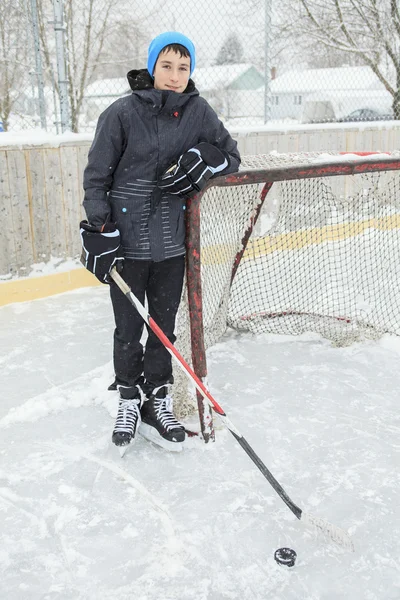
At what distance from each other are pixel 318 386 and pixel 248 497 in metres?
0.91

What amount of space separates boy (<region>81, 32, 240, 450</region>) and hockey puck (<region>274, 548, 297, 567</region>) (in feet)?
2.04

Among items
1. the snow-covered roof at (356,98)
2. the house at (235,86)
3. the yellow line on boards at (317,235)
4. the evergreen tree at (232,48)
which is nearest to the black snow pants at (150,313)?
the yellow line on boards at (317,235)

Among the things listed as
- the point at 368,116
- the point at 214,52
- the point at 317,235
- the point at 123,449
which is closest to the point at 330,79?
the point at 368,116

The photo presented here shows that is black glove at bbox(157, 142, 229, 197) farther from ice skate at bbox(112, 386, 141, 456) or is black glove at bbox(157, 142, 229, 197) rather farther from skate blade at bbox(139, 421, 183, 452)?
skate blade at bbox(139, 421, 183, 452)

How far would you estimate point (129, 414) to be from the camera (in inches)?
87.8

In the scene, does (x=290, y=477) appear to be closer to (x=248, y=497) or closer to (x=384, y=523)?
(x=248, y=497)

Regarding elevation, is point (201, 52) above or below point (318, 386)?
above

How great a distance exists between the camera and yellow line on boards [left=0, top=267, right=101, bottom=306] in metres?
3.82

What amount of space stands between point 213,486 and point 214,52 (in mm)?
4306

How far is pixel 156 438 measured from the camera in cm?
223

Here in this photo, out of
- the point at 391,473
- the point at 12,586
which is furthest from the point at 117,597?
the point at 391,473

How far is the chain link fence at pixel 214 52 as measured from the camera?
423 cm

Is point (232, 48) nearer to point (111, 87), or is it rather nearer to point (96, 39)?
point (96, 39)

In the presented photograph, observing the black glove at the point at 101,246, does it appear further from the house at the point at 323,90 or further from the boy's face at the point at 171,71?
the house at the point at 323,90
